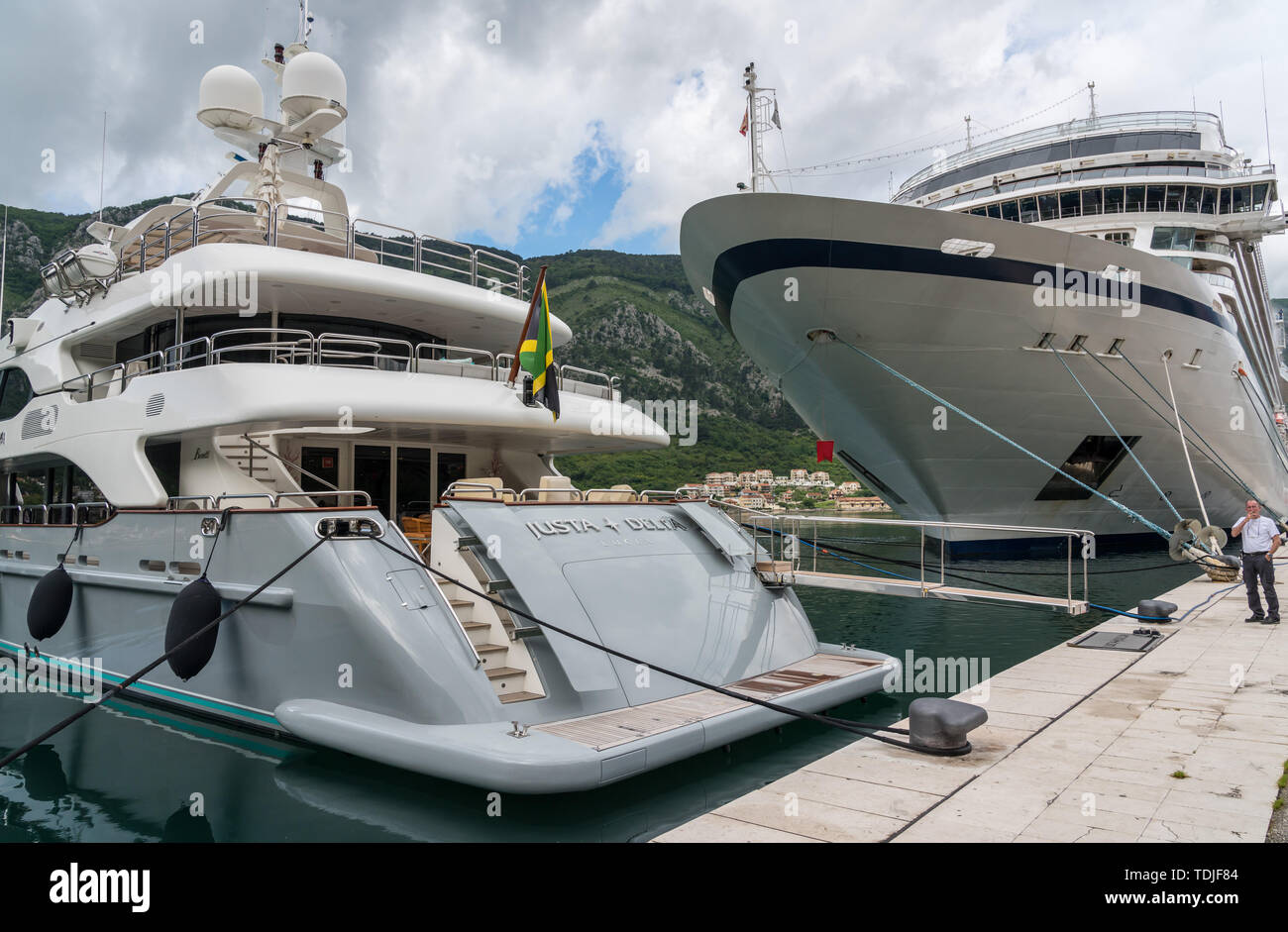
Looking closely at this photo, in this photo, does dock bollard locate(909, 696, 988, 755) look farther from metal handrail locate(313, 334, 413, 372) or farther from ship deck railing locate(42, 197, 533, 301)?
ship deck railing locate(42, 197, 533, 301)

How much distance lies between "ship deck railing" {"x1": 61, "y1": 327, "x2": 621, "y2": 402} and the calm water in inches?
142

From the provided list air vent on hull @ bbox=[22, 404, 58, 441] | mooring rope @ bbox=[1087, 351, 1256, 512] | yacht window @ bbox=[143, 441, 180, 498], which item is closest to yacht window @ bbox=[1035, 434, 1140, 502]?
mooring rope @ bbox=[1087, 351, 1256, 512]

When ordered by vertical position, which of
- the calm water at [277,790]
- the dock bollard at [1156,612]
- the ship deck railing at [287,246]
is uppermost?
the ship deck railing at [287,246]

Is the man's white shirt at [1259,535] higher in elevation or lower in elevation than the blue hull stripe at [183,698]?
higher

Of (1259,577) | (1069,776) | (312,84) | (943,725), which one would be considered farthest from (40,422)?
(1259,577)

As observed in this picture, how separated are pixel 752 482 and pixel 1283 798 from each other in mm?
42081

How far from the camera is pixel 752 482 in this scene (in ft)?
153

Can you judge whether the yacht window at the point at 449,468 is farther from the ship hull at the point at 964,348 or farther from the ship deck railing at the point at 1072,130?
the ship deck railing at the point at 1072,130

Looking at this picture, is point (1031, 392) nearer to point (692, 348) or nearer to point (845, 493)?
point (692, 348)

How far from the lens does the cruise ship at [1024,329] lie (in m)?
14.4

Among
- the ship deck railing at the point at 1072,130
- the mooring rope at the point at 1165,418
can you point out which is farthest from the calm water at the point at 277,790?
the ship deck railing at the point at 1072,130

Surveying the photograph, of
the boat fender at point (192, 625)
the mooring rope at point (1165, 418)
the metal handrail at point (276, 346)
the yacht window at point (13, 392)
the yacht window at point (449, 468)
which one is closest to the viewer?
the boat fender at point (192, 625)

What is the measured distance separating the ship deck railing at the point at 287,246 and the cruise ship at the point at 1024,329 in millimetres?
5308
